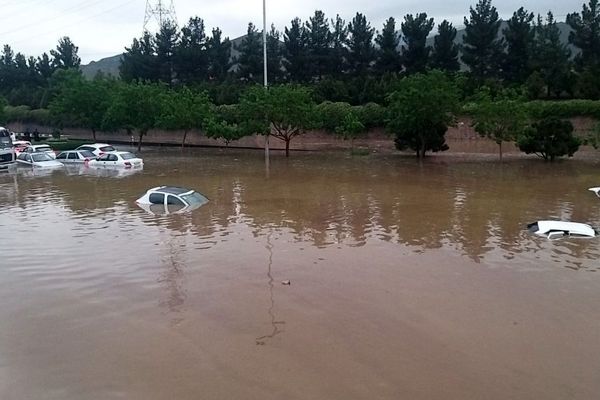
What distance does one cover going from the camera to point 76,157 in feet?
131

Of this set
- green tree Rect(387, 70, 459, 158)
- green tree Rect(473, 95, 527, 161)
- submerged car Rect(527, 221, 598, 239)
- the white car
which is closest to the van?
the white car

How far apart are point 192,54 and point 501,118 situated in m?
48.9

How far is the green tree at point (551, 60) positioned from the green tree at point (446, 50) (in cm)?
807

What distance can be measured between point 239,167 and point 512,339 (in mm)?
29115

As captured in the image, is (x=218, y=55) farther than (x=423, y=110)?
Yes

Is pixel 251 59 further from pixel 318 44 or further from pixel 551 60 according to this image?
pixel 551 60

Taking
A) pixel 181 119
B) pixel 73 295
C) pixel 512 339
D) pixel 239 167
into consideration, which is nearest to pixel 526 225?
pixel 512 339

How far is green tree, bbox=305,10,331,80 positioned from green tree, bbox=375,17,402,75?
648cm

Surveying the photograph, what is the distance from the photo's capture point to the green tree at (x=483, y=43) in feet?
197

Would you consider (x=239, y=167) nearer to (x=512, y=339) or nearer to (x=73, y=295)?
(x=73, y=295)

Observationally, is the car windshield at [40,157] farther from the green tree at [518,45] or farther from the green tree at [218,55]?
the green tree at [518,45]

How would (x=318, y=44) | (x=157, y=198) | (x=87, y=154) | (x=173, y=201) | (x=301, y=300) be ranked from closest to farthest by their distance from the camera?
(x=301, y=300), (x=173, y=201), (x=157, y=198), (x=87, y=154), (x=318, y=44)

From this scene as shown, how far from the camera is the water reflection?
16703 mm

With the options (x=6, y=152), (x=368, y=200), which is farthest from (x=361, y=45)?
(x=368, y=200)
